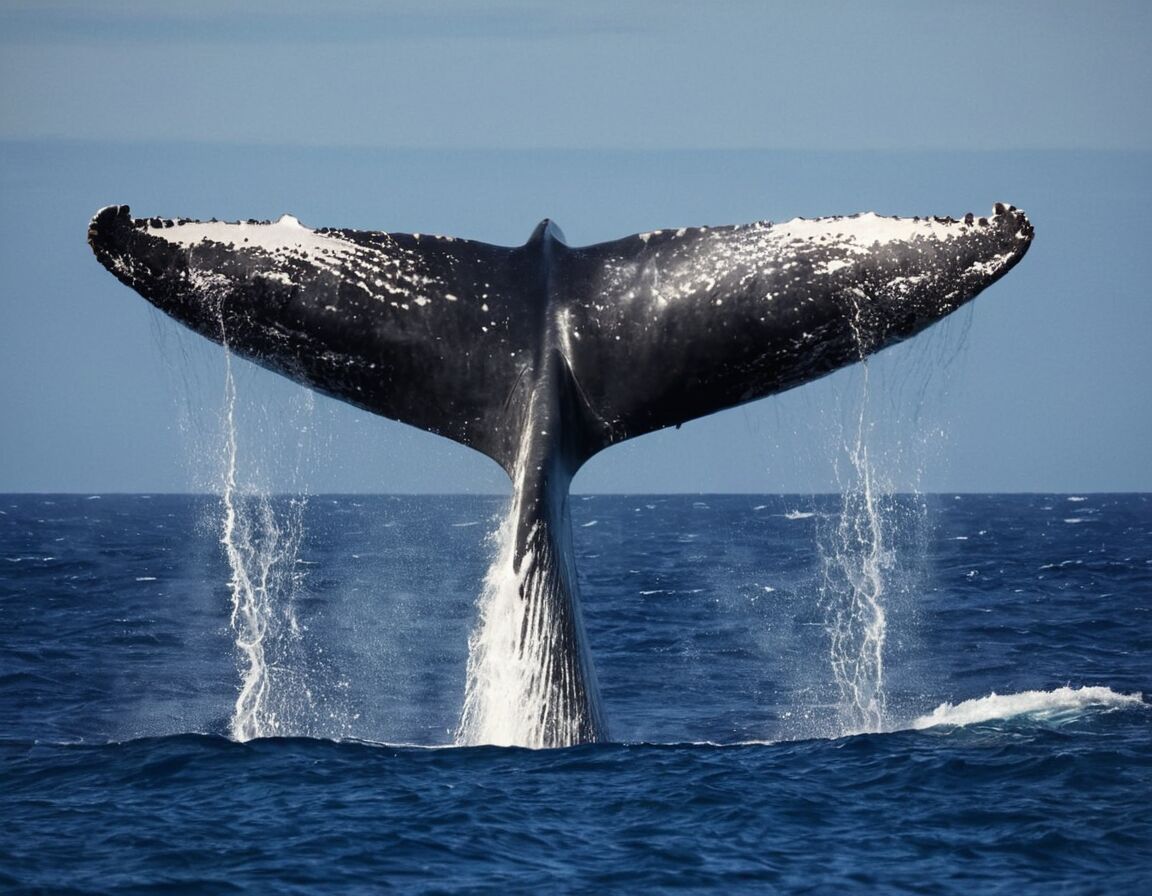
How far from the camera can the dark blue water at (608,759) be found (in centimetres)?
841

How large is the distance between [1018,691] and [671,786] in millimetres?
6883

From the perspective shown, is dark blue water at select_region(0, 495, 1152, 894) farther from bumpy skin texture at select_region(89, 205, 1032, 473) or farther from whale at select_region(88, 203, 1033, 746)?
bumpy skin texture at select_region(89, 205, 1032, 473)

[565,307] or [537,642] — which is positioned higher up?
[565,307]

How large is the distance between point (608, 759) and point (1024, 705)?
16.6 ft

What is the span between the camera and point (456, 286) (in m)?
8.29

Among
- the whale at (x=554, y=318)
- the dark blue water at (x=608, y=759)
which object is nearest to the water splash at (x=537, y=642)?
the whale at (x=554, y=318)

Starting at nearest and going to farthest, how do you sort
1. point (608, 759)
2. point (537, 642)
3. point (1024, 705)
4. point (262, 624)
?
point (537, 642) < point (608, 759) < point (1024, 705) < point (262, 624)

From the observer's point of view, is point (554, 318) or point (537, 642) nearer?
point (537, 642)

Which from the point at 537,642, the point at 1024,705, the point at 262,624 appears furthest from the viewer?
the point at 262,624

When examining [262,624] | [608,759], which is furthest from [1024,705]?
[262,624]

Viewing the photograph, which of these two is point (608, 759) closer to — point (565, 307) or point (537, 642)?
point (537, 642)

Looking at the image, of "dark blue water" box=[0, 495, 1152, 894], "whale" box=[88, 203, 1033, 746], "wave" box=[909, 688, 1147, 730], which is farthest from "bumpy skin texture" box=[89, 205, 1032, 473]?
"wave" box=[909, 688, 1147, 730]

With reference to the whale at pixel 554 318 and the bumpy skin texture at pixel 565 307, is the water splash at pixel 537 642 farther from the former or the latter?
the bumpy skin texture at pixel 565 307

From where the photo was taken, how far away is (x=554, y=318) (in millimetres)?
8289
